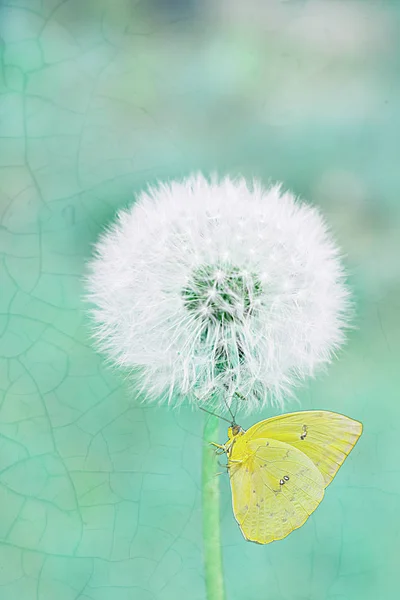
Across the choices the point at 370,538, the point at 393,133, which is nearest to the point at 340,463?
the point at 370,538

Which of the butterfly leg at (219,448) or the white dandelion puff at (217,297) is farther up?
the white dandelion puff at (217,297)

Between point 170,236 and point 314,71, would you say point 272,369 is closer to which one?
point 170,236

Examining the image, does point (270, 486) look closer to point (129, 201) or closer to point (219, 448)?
point (219, 448)

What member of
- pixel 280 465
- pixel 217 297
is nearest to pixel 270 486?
pixel 280 465

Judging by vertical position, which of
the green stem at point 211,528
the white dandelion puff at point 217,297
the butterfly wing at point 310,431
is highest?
the white dandelion puff at point 217,297

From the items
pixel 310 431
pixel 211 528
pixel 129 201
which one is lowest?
pixel 211 528
